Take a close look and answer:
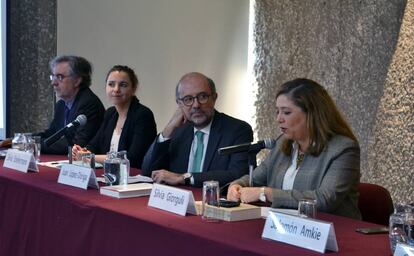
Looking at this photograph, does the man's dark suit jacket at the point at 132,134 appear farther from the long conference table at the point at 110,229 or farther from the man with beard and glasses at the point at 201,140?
the long conference table at the point at 110,229

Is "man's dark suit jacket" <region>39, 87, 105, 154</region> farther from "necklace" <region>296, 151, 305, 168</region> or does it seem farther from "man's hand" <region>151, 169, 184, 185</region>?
"necklace" <region>296, 151, 305, 168</region>

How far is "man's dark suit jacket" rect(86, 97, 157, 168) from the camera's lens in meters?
3.64

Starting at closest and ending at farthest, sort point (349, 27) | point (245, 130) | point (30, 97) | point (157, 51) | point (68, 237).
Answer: point (68, 237) → point (245, 130) → point (349, 27) → point (30, 97) → point (157, 51)

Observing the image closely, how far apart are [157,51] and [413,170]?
2565mm

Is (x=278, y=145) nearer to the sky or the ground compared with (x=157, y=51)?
nearer to the ground

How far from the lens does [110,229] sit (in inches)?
82.4

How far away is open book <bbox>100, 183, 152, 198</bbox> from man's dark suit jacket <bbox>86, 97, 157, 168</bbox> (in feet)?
3.72

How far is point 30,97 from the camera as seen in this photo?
524 centimetres

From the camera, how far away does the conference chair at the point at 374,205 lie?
2564 millimetres

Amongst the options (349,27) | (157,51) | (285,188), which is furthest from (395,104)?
(157,51)

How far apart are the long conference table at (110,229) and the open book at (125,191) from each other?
44 mm

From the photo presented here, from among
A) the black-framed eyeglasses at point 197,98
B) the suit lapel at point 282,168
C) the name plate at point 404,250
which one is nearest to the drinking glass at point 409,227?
the name plate at point 404,250

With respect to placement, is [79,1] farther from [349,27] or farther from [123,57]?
[349,27]

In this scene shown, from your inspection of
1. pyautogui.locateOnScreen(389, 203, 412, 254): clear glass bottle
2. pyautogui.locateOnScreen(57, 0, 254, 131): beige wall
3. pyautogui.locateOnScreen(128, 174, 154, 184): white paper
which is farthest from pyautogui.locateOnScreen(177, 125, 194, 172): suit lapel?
pyautogui.locateOnScreen(57, 0, 254, 131): beige wall
